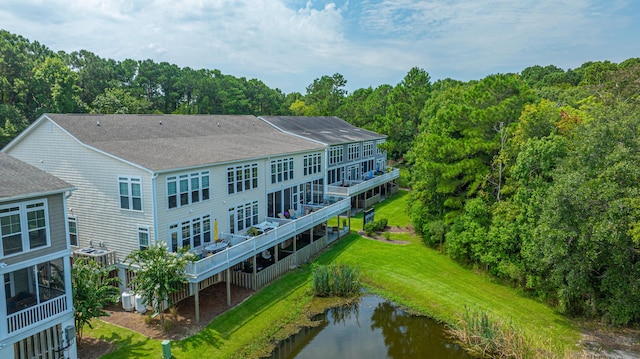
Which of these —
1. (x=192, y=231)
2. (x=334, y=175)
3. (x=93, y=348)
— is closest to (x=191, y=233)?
(x=192, y=231)

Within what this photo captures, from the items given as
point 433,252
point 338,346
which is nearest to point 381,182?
point 433,252

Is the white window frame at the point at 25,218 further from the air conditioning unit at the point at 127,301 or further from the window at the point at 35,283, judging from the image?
the air conditioning unit at the point at 127,301

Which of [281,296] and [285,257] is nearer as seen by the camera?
[281,296]

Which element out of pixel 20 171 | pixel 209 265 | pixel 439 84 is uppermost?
pixel 439 84

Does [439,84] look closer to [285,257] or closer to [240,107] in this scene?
[240,107]

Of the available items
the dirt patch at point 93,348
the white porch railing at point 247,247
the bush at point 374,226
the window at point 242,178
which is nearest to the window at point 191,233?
the white porch railing at point 247,247

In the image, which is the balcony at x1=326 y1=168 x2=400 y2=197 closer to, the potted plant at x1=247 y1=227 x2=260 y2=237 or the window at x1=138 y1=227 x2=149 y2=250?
the potted plant at x1=247 y1=227 x2=260 y2=237
